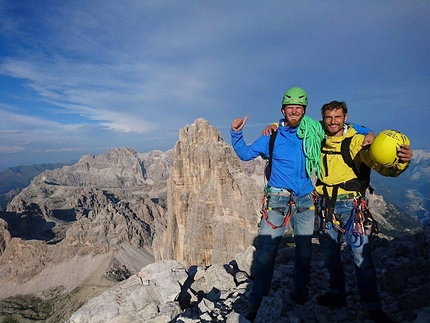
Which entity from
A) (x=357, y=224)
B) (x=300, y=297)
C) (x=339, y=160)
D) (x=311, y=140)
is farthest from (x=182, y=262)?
(x=311, y=140)

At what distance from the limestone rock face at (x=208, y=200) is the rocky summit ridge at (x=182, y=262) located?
232 mm

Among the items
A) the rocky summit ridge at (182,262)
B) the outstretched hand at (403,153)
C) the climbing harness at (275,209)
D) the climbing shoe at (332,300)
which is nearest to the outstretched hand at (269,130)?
the climbing harness at (275,209)

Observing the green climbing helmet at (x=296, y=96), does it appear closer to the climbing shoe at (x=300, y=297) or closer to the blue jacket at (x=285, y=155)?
the blue jacket at (x=285, y=155)

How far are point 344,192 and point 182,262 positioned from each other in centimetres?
6146

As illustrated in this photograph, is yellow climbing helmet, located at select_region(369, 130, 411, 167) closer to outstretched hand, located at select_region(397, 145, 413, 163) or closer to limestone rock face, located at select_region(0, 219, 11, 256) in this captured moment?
outstretched hand, located at select_region(397, 145, 413, 163)

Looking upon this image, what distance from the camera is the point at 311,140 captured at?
6.13 meters

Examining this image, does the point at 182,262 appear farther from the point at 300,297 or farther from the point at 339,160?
the point at 339,160

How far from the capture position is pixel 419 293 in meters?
6.73

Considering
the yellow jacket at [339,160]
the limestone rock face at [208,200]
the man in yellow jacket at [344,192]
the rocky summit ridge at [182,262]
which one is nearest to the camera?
the yellow jacket at [339,160]

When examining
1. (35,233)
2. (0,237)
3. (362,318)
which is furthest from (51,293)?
(362,318)

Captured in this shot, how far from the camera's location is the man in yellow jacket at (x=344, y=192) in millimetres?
6066

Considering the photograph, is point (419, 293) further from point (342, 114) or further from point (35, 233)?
point (35, 233)

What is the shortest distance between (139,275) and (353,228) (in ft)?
32.4

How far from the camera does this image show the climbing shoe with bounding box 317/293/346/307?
23.0 ft
